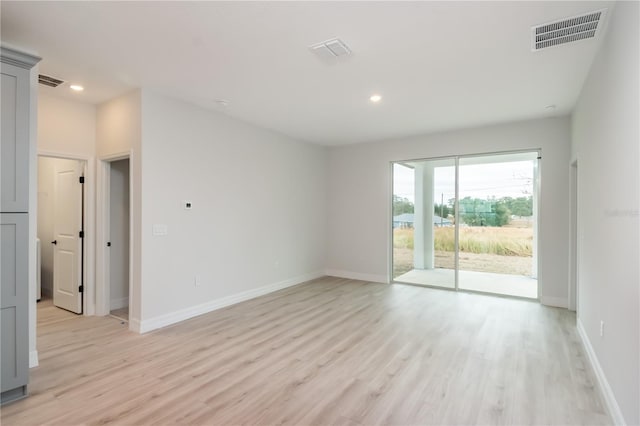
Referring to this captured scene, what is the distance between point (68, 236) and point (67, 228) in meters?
0.13

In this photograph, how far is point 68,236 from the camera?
4484mm

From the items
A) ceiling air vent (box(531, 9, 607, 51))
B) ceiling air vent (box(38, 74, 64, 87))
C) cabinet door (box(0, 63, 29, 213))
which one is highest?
ceiling air vent (box(531, 9, 607, 51))

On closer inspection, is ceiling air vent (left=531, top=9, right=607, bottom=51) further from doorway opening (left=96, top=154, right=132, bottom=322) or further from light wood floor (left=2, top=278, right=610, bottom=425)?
doorway opening (left=96, top=154, right=132, bottom=322)

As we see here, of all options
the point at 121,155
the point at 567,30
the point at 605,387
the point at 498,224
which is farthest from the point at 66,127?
the point at 498,224

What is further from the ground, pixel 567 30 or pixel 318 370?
pixel 567 30

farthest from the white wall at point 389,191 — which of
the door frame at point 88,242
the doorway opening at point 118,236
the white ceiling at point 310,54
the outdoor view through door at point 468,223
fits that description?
the door frame at point 88,242

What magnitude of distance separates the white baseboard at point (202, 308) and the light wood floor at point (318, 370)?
0.13 meters

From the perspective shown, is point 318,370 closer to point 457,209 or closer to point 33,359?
point 33,359

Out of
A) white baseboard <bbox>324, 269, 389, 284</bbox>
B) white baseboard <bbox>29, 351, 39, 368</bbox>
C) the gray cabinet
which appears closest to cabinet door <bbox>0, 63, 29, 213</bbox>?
the gray cabinet

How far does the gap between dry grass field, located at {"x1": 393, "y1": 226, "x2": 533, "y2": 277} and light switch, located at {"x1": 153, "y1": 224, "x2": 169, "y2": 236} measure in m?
4.62

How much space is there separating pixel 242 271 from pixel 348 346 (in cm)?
236

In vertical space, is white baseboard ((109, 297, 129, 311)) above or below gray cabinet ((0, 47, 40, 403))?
below

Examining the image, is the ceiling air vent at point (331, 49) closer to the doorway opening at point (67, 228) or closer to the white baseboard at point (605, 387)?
the white baseboard at point (605, 387)

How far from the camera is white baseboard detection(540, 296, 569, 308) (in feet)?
15.6
